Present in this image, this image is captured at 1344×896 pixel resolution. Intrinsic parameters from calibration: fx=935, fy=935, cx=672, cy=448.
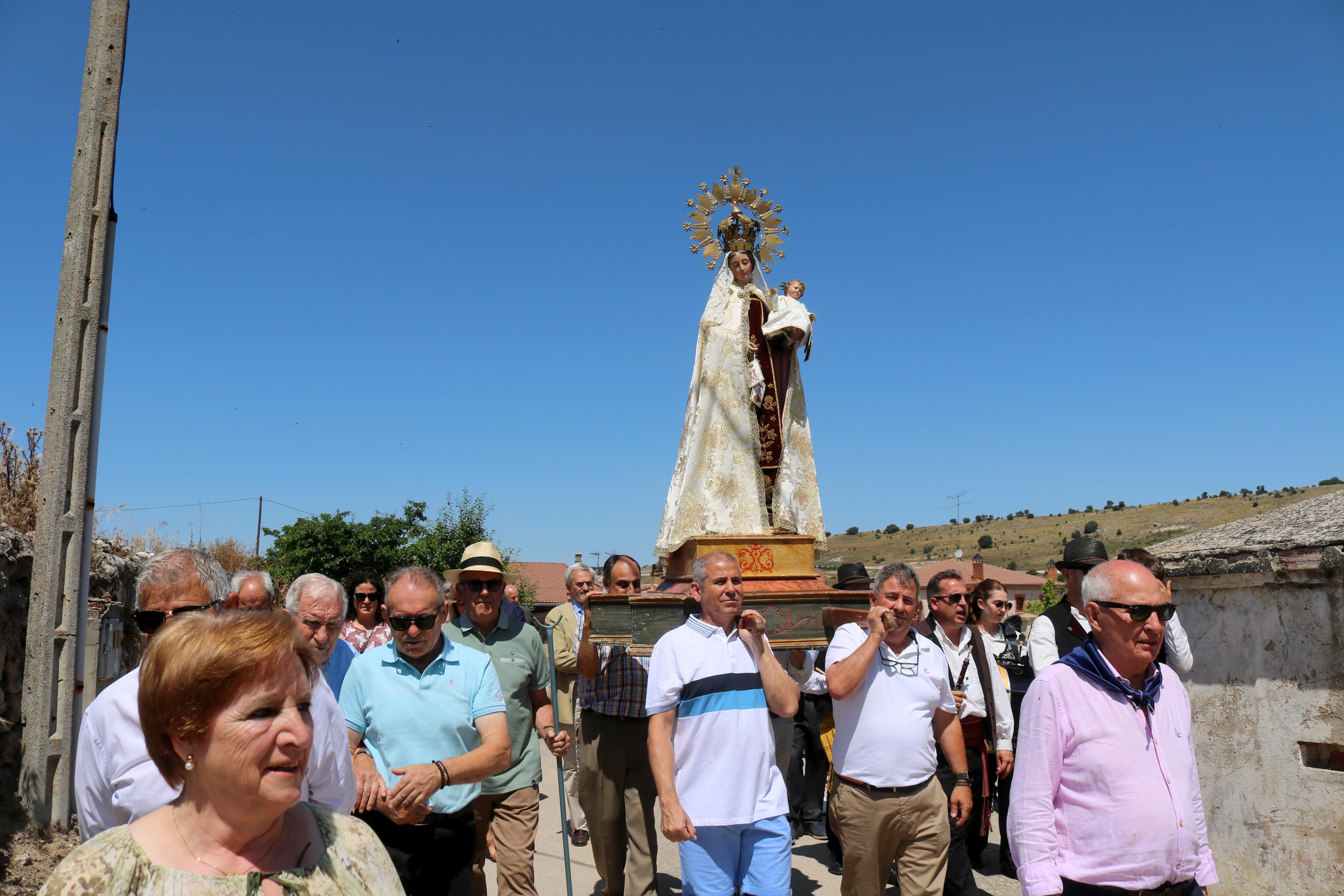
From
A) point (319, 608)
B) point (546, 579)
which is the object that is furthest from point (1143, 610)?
point (546, 579)

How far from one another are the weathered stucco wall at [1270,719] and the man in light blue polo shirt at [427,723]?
4037mm

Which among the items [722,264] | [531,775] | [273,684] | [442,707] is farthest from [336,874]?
[722,264]

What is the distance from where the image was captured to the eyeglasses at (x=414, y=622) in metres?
3.74

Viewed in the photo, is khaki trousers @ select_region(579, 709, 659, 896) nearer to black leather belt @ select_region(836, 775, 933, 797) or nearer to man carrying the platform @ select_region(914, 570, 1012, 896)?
black leather belt @ select_region(836, 775, 933, 797)

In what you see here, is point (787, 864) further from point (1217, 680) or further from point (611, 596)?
point (1217, 680)

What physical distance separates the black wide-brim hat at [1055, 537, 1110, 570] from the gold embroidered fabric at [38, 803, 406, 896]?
161 inches

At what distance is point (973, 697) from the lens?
536 centimetres

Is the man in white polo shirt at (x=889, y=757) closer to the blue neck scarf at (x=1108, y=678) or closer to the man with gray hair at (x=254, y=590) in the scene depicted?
the blue neck scarf at (x=1108, y=678)

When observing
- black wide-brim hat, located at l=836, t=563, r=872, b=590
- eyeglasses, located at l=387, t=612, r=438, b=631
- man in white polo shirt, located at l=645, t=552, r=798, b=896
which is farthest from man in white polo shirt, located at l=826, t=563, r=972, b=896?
black wide-brim hat, located at l=836, t=563, r=872, b=590

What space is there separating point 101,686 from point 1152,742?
6704 mm

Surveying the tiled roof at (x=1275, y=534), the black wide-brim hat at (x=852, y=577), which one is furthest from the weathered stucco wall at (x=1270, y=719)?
the black wide-brim hat at (x=852, y=577)

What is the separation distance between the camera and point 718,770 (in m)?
3.81

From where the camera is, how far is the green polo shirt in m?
4.78

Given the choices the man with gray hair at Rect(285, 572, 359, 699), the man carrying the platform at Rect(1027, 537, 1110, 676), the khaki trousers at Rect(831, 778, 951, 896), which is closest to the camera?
the man with gray hair at Rect(285, 572, 359, 699)
